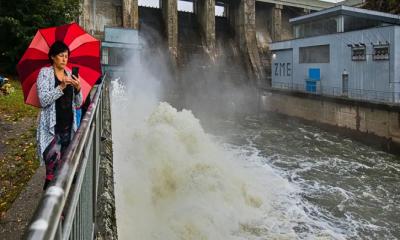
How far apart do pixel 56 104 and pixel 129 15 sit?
90.2 ft

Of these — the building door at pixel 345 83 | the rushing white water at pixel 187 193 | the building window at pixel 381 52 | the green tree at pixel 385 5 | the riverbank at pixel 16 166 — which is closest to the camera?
the riverbank at pixel 16 166

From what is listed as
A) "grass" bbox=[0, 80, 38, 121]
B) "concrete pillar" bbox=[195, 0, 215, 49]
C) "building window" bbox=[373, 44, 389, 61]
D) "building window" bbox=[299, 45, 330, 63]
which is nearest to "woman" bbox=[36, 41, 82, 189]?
"grass" bbox=[0, 80, 38, 121]

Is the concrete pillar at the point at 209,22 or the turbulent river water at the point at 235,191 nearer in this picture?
the turbulent river water at the point at 235,191

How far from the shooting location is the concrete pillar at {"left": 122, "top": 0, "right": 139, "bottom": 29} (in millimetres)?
29219

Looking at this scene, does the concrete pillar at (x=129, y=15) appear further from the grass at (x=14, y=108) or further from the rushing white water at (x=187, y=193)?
the rushing white water at (x=187, y=193)

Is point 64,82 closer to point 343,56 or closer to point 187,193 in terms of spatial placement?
point 187,193

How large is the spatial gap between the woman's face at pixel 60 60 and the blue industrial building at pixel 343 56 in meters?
19.5

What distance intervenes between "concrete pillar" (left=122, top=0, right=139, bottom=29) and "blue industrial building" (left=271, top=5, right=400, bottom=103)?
11.4 metres

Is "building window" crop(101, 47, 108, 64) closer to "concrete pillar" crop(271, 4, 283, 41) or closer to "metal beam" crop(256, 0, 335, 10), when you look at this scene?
"concrete pillar" crop(271, 4, 283, 41)

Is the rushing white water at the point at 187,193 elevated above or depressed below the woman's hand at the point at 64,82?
below

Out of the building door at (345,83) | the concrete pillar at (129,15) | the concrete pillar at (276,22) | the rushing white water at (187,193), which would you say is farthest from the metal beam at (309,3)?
the rushing white water at (187,193)

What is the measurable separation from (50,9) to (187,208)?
13138mm

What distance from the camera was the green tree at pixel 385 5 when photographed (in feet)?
103

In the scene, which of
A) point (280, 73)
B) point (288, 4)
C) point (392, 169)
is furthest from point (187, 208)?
point (288, 4)
